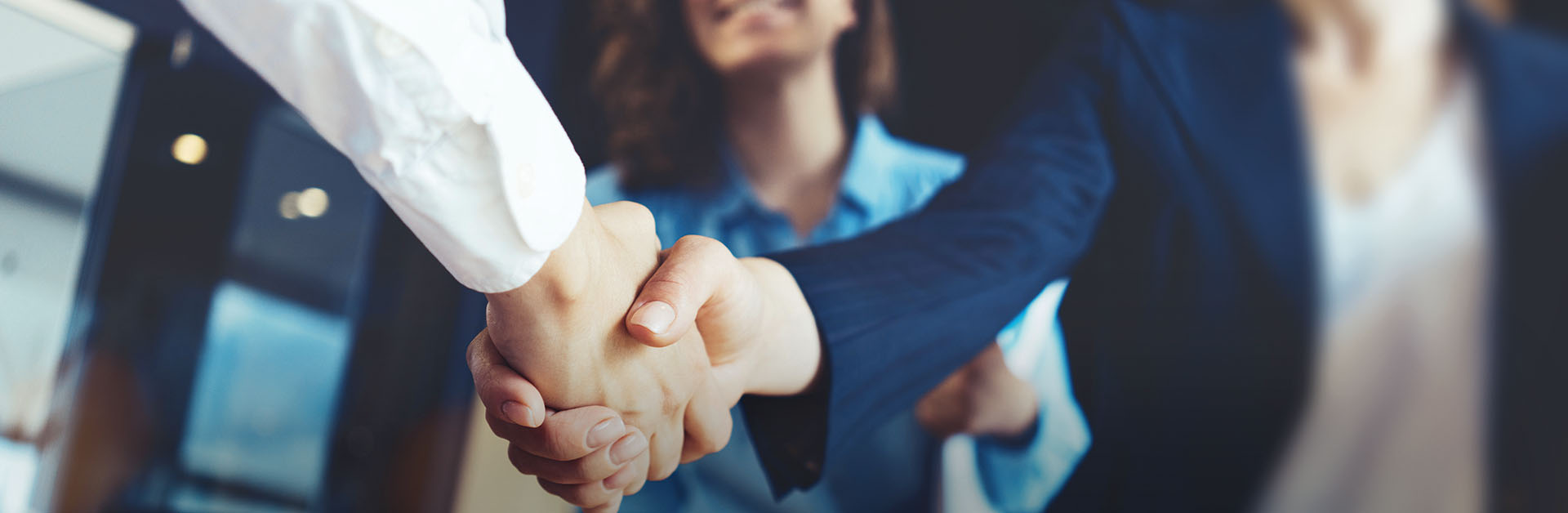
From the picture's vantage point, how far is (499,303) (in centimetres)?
51

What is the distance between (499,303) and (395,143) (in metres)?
0.12

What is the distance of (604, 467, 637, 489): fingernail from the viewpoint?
0.61 metres

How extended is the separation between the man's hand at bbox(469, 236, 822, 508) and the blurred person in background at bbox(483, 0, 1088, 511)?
494mm

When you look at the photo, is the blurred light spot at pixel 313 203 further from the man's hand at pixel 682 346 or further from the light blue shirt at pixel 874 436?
the man's hand at pixel 682 346

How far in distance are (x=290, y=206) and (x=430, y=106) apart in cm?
121

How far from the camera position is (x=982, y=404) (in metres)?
1.22

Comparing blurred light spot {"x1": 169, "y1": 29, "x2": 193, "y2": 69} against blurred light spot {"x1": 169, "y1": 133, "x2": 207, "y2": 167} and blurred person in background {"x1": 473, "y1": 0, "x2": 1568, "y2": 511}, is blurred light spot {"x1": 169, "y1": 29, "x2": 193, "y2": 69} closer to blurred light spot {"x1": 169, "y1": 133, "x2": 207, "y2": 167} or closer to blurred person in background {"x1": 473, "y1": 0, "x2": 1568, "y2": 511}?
blurred light spot {"x1": 169, "y1": 133, "x2": 207, "y2": 167}

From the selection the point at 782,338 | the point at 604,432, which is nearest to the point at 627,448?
the point at 604,432

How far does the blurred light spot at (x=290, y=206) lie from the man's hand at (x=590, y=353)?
42.0 inches

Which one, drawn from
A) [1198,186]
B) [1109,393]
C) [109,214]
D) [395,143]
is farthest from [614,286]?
[109,214]

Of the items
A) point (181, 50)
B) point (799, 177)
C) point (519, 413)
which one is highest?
point (519, 413)

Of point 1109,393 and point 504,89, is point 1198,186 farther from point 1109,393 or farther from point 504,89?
point 504,89

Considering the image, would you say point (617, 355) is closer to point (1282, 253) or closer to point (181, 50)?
point (1282, 253)

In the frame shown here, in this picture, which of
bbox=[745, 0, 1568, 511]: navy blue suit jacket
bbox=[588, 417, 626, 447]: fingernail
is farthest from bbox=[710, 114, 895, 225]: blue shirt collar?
bbox=[588, 417, 626, 447]: fingernail
